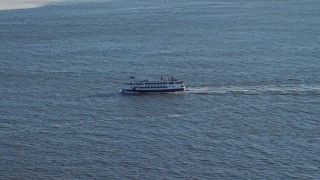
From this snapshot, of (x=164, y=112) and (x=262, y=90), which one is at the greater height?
(x=262, y=90)

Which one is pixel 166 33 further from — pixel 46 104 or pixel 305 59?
pixel 46 104

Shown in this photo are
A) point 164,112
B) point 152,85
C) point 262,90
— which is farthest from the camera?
point 152,85

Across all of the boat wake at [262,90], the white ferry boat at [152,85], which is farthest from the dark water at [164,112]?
the white ferry boat at [152,85]

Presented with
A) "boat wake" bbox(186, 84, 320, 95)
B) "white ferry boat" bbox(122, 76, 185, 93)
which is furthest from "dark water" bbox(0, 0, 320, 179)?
"white ferry boat" bbox(122, 76, 185, 93)

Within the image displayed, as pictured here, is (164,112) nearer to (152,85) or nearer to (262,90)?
(152,85)

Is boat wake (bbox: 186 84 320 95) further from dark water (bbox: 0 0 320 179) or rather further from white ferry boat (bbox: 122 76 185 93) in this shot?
white ferry boat (bbox: 122 76 185 93)

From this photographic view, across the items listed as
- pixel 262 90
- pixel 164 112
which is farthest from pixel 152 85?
pixel 262 90

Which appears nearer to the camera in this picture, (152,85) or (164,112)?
(164,112)
